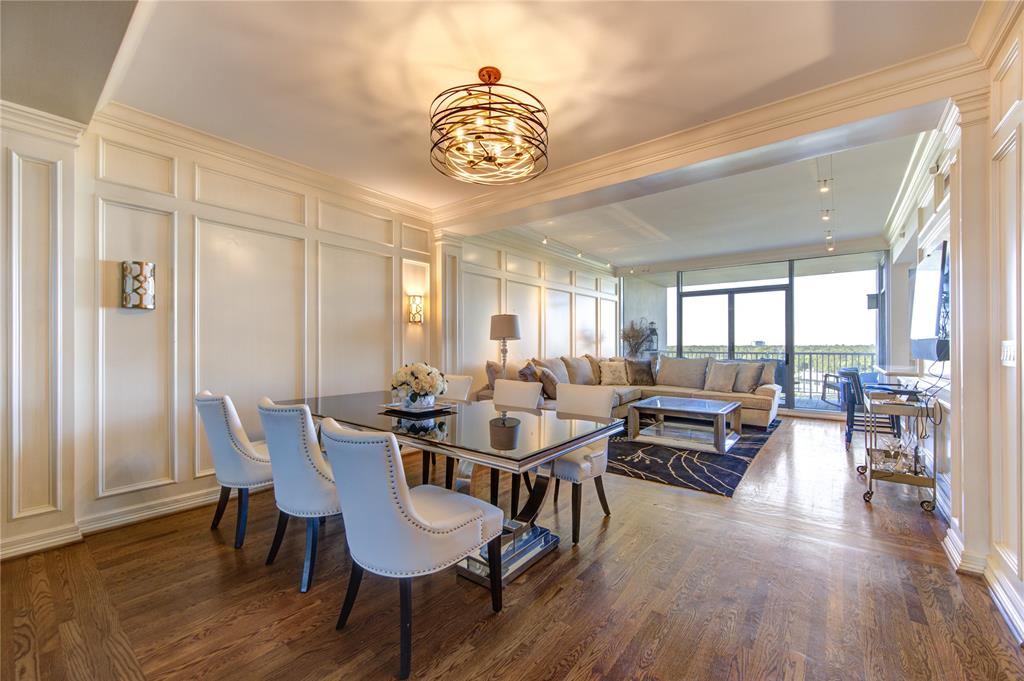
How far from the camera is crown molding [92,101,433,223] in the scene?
9.06ft

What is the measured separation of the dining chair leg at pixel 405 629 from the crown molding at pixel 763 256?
767 centimetres

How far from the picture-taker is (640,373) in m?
7.18

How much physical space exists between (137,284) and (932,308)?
18.4ft

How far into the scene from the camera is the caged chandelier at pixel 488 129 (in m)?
2.23

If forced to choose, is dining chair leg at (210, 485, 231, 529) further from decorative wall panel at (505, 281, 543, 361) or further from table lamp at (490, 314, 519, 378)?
decorative wall panel at (505, 281, 543, 361)

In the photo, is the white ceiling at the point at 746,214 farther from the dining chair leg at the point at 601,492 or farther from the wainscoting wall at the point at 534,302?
the dining chair leg at the point at 601,492

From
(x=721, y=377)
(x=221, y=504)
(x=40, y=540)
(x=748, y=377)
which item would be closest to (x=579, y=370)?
(x=721, y=377)

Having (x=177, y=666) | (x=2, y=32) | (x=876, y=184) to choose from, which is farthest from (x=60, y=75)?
(x=876, y=184)

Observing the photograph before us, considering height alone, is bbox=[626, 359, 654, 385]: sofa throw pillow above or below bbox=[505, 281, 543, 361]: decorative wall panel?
below

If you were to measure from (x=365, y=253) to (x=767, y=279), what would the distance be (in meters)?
6.76

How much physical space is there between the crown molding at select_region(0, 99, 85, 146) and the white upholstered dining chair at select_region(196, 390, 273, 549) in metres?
1.75

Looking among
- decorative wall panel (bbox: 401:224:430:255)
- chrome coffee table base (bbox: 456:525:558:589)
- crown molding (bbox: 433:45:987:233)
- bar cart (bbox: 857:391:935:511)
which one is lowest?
chrome coffee table base (bbox: 456:525:558:589)

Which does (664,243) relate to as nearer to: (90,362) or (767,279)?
(767,279)

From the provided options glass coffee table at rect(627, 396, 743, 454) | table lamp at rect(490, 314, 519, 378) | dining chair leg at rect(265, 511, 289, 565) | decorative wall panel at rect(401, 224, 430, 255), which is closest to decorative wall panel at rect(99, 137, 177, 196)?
decorative wall panel at rect(401, 224, 430, 255)
